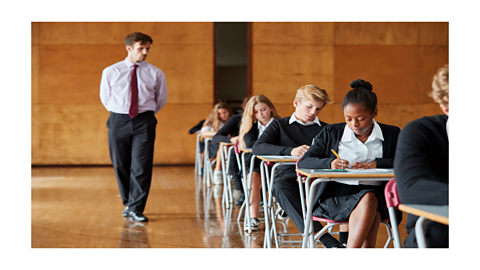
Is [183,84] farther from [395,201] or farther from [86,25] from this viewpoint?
[395,201]

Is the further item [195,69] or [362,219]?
[195,69]

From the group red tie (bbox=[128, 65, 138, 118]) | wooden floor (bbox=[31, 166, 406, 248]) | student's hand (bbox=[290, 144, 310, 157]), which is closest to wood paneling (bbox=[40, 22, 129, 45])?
wooden floor (bbox=[31, 166, 406, 248])

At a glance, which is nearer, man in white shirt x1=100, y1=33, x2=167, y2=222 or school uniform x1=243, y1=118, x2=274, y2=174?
school uniform x1=243, y1=118, x2=274, y2=174

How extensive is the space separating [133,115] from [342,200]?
7.12 feet

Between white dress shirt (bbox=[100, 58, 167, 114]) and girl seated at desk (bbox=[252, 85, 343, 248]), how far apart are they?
118 cm

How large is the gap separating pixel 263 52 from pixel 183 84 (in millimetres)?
1593

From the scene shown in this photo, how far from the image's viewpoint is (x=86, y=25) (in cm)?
848

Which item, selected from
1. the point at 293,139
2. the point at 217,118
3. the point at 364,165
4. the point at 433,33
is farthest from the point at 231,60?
the point at 364,165

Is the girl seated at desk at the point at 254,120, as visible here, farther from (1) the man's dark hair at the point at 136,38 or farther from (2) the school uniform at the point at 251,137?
(1) the man's dark hair at the point at 136,38

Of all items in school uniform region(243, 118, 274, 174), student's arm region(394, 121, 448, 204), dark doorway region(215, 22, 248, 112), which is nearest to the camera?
student's arm region(394, 121, 448, 204)

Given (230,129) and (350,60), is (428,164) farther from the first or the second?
(350,60)

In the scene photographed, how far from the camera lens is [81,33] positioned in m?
8.47

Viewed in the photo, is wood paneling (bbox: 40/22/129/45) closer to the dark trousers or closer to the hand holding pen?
the dark trousers

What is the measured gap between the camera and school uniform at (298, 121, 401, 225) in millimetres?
2012
